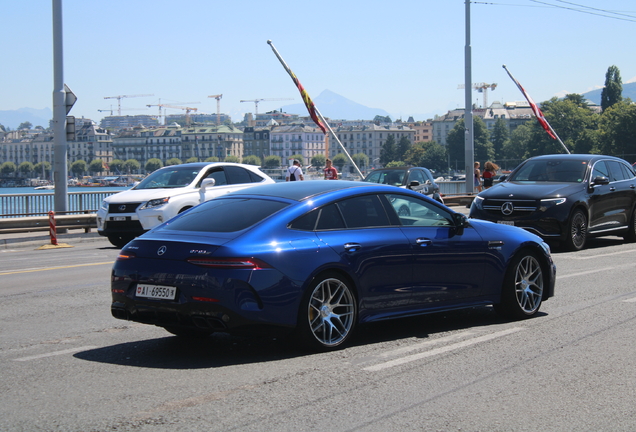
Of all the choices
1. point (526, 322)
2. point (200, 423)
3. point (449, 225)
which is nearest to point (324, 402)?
point (200, 423)

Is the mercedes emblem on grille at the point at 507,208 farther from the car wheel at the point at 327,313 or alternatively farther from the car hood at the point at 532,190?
the car wheel at the point at 327,313

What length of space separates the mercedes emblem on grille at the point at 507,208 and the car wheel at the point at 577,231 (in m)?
1.08

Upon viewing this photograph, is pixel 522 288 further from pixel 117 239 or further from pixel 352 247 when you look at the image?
pixel 117 239

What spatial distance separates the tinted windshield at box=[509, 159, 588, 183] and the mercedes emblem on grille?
1.35 metres

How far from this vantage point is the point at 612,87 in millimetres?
154500

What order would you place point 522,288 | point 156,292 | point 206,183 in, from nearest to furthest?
point 156,292 < point 522,288 < point 206,183

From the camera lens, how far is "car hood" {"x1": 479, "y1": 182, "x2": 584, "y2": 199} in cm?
1452

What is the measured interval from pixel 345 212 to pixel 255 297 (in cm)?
129

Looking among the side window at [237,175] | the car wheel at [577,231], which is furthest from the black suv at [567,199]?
the side window at [237,175]

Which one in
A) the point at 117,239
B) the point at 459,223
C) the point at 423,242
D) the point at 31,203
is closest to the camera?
the point at 423,242

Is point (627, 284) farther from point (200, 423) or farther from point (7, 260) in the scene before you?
point (7, 260)

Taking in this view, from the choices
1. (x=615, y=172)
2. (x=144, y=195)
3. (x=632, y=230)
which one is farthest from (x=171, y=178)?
(x=632, y=230)

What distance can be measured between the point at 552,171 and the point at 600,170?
3.13ft

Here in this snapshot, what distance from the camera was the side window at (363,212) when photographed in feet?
22.0
